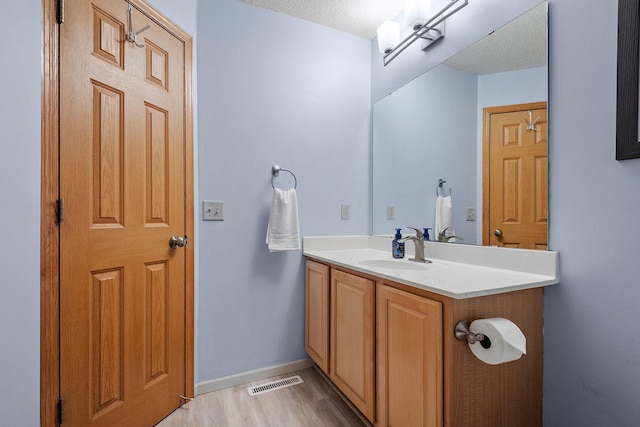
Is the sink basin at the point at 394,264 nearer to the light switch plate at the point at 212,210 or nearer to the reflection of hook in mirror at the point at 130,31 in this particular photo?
the light switch plate at the point at 212,210

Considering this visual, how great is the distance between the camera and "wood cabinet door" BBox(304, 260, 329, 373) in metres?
1.71

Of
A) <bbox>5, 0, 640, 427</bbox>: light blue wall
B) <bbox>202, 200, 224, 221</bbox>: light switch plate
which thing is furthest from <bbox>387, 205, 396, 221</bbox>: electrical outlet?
<bbox>202, 200, 224, 221</bbox>: light switch plate

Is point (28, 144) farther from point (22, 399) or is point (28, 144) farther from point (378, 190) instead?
point (378, 190)

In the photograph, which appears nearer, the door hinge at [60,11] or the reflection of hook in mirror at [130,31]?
the door hinge at [60,11]

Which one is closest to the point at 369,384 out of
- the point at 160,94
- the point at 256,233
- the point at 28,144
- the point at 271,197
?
the point at 256,233

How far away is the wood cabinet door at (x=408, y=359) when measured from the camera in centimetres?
98

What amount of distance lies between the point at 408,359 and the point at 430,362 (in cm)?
11

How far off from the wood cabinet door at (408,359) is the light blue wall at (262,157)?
2.92 ft

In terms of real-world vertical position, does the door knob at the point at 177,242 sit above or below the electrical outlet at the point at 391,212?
below

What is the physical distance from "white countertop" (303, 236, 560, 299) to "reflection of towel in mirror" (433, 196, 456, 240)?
0.07 metres

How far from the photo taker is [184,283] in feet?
5.37

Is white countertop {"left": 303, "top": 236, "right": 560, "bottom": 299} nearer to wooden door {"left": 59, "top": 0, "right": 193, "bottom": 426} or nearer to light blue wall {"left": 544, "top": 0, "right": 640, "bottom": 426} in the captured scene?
light blue wall {"left": 544, "top": 0, "right": 640, "bottom": 426}

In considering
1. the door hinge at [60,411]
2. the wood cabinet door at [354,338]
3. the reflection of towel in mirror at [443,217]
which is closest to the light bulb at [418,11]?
the reflection of towel in mirror at [443,217]

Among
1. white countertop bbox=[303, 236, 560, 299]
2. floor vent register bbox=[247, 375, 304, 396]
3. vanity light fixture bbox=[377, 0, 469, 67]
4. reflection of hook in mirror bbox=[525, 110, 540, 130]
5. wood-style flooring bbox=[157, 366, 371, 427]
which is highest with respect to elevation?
vanity light fixture bbox=[377, 0, 469, 67]
